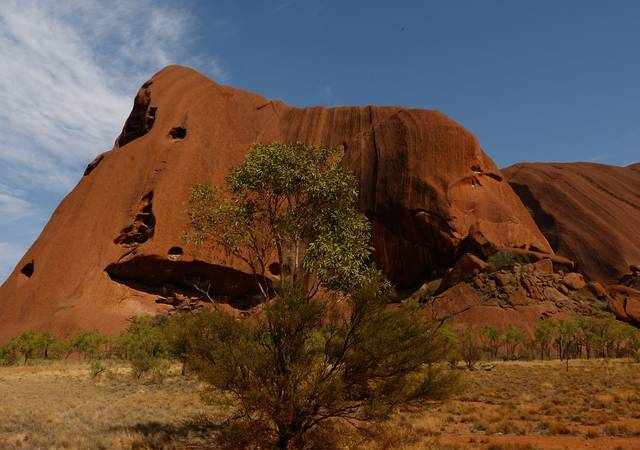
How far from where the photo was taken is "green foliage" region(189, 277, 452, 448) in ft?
37.2

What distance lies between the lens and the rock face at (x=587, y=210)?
99.1 m

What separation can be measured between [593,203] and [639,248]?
13.7m

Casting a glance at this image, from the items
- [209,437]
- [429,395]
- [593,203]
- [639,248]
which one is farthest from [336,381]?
[593,203]

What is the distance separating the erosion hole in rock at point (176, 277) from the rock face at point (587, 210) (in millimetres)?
62694

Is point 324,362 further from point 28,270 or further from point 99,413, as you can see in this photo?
point 28,270

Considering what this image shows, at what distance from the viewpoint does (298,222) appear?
59.2 ft

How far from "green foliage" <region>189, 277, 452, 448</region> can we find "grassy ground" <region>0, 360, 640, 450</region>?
91 cm

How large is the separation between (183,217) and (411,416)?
53764mm

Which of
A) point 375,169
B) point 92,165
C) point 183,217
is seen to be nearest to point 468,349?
point 375,169

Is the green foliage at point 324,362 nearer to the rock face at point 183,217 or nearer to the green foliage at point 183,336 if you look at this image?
the green foliage at point 183,336

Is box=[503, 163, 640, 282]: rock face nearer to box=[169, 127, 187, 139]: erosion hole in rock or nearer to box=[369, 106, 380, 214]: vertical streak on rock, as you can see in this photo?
box=[369, 106, 380, 214]: vertical streak on rock

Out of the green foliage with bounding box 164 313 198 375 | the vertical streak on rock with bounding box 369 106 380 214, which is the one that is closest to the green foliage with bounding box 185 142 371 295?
the green foliage with bounding box 164 313 198 375

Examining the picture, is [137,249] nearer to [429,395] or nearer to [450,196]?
[450,196]

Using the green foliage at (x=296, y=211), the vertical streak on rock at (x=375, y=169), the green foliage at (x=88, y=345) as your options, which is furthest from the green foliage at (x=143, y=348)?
the vertical streak on rock at (x=375, y=169)
